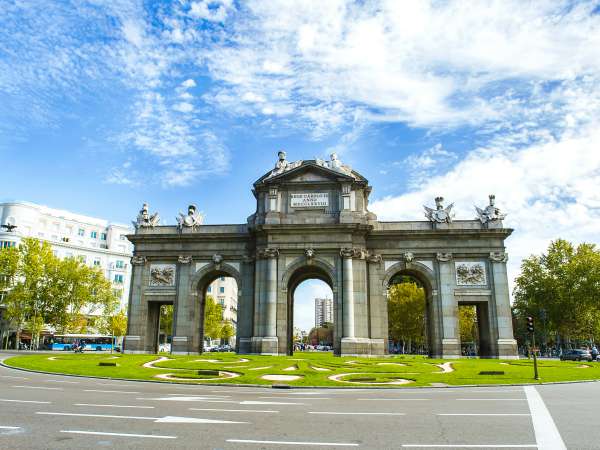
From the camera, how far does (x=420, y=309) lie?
269ft

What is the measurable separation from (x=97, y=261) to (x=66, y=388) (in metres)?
87.5

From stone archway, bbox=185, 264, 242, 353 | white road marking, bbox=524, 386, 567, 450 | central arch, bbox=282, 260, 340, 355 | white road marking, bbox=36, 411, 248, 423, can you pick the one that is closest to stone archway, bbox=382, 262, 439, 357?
central arch, bbox=282, 260, 340, 355

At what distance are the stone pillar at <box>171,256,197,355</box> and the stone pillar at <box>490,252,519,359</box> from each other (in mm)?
32681

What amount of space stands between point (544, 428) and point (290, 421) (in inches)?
272

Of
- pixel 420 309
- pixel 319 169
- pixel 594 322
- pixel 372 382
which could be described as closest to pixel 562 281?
pixel 594 322

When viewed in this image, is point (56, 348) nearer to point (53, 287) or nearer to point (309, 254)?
point (53, 287)

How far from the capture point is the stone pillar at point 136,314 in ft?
174

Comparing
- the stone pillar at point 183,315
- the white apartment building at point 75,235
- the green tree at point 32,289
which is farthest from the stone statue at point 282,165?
the white apartment building at point 75,235

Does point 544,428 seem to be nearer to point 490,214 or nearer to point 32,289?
point 490,214

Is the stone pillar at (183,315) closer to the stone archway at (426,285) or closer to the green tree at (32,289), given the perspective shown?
the stone archway at (426,285)

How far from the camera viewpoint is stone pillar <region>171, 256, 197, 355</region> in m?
52.5

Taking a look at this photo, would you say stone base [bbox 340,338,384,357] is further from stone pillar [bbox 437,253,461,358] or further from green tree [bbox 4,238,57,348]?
green tree [bbox 4,238,57,348]

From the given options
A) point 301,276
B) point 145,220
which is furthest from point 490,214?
point 145,220

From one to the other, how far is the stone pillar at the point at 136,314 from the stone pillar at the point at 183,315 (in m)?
3.72
